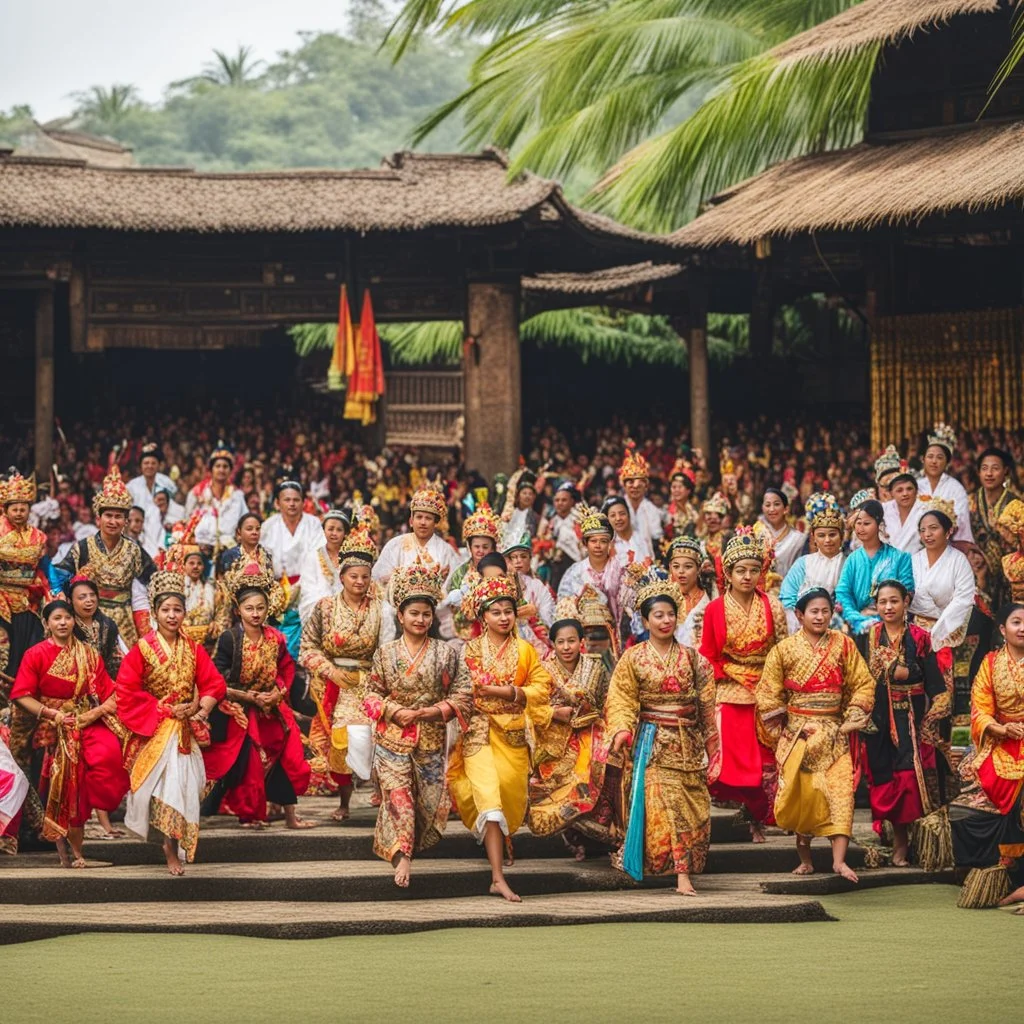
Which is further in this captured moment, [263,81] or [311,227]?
[263,81]

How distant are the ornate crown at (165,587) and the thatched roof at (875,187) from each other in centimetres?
789

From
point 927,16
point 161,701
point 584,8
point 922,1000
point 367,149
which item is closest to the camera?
point 922,1000

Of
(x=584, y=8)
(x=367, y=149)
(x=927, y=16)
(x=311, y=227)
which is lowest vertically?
(x=311, y=227)

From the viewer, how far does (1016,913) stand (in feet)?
26.9

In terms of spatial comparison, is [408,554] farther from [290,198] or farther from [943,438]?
[290,198]

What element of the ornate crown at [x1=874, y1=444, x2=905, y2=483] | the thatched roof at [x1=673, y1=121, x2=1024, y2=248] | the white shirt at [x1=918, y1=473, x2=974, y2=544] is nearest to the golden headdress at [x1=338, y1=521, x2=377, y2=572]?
the ornate crown at [x1=874, y1=444, x2=905, y2=483]

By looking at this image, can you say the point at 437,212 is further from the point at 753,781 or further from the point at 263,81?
the point at 263,81

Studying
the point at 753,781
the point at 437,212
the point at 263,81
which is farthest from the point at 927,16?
the point at 263,81

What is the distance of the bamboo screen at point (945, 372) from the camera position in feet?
52.3

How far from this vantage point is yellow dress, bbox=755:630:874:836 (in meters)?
8.75

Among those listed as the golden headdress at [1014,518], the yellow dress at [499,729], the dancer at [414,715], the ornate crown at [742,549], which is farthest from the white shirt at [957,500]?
the dancer at [414,715]

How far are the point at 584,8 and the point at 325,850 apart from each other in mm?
13894

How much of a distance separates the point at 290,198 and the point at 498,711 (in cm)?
1108

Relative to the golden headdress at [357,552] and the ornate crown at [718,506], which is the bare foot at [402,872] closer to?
the golden headdress at [357,552]
